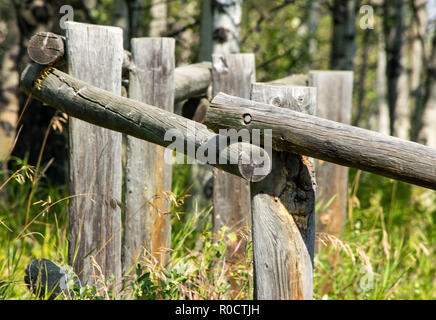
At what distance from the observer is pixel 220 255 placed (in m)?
2.60

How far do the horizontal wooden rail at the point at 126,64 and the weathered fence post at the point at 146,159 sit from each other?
3.7 inches

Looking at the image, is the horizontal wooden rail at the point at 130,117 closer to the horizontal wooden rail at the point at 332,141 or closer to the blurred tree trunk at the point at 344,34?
the horizontal wooden rail at the point at 332,141

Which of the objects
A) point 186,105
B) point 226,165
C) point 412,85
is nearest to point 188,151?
point 226,165

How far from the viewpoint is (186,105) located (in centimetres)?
381

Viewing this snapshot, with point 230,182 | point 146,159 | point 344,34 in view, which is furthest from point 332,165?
point 344,34

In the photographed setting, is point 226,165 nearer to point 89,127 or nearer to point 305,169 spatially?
point 305,169

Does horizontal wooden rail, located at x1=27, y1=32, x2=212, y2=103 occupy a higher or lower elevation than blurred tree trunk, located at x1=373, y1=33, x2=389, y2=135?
lower

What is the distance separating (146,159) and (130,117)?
0.61 meters

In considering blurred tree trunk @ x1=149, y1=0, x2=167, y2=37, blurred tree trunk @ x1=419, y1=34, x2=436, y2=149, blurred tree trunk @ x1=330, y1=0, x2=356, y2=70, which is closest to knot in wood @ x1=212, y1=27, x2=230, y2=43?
blurred tree trunk @ x1=330, y1=0, x2=356, y2=70

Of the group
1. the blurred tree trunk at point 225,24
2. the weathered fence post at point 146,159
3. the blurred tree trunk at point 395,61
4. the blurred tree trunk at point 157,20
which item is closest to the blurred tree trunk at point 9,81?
the blurred tree trunk at point 225,24

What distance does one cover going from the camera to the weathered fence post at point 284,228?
189cm

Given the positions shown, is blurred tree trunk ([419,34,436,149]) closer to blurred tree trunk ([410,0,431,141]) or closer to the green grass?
blurred tree trunk ([410,0,431,141])

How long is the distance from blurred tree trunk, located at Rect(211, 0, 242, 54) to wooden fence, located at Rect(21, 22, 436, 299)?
449 millimetres

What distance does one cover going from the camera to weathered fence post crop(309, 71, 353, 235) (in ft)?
11.9
